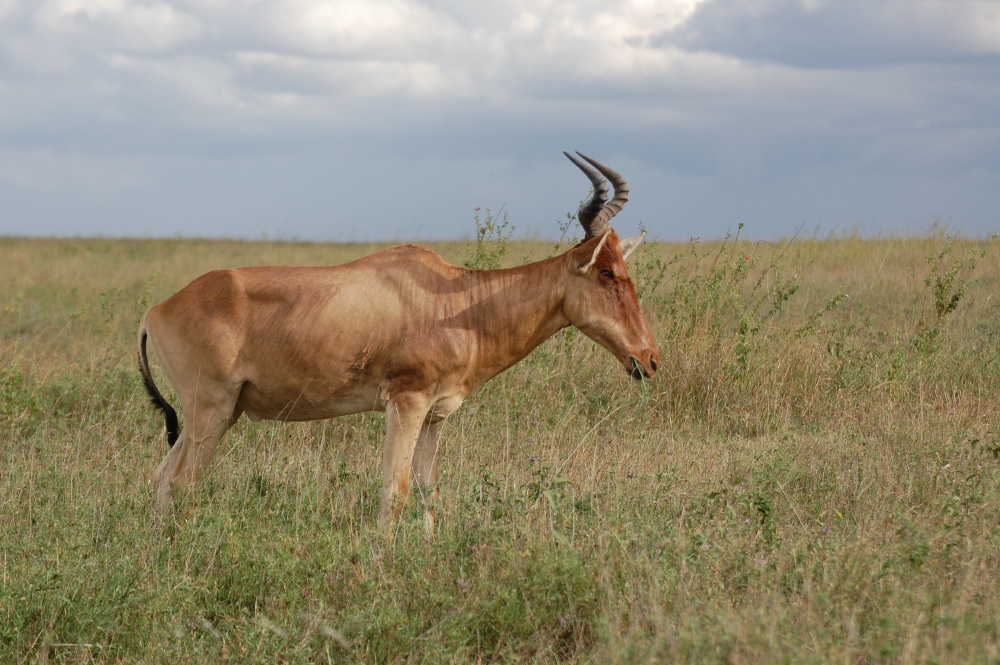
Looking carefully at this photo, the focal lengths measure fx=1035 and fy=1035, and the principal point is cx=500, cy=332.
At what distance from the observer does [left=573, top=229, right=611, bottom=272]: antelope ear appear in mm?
6605

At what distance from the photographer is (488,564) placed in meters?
5.50

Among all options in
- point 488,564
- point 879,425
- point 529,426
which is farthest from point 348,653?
point 879,425

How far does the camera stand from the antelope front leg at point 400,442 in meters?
6.64

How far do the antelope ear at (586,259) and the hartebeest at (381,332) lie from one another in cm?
1

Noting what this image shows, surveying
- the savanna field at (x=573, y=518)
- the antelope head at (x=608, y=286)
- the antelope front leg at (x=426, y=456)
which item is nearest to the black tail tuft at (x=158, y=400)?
the savanna field at (x=573, y=518)

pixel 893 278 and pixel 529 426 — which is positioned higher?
pixel 893 278

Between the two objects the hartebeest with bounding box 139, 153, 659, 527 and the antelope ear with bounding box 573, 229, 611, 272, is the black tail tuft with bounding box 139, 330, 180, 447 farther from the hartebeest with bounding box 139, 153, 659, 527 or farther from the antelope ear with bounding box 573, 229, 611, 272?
the antelope ear with bounding box 573, 229, 611, 272

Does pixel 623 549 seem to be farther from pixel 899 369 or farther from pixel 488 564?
pixel 899 369

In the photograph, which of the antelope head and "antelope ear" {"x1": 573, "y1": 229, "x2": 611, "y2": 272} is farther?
the antelope head

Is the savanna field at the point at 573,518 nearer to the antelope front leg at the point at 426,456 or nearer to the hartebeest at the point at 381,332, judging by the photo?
the antelope front leg at the point at 426,456

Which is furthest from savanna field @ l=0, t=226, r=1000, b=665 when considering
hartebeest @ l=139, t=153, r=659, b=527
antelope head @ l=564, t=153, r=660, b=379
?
antelope head @ l=564, t=153, r=660, b=379

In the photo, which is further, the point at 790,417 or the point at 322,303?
the point at 790,417

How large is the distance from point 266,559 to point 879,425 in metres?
5.80

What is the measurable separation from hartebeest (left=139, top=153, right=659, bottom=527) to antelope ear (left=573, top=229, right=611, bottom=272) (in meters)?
0.01
